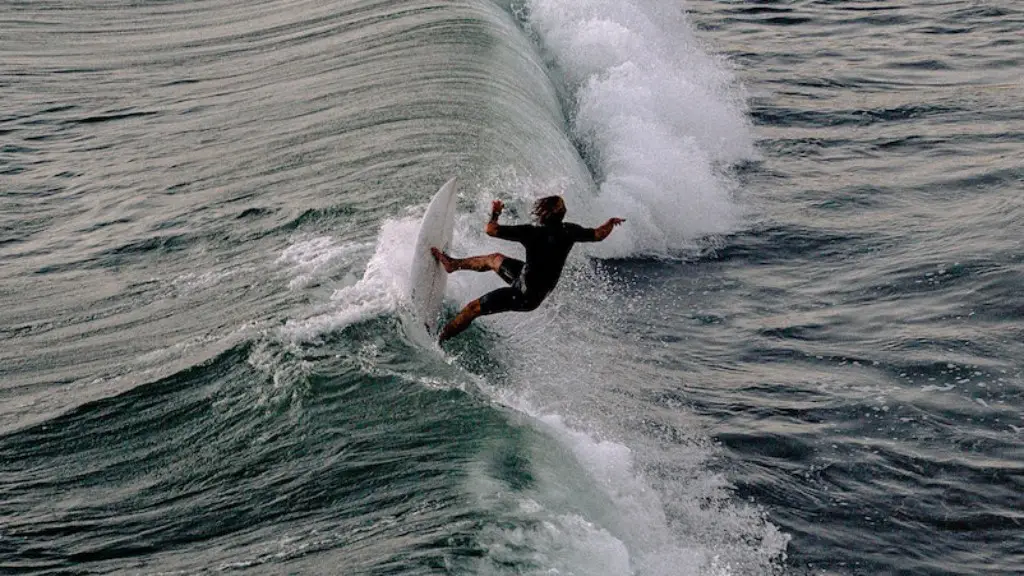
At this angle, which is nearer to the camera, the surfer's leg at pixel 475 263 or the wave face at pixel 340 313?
the wave face at pixel 340 313

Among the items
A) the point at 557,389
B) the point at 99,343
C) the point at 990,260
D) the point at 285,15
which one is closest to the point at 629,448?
the point at 557,389

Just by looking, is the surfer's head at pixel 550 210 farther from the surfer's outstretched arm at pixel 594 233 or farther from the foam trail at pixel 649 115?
the foam trail at pixel 649 115

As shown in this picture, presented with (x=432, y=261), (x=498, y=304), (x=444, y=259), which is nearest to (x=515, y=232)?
(x=498, y=304)

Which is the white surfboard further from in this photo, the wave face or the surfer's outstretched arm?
the surfer's outstretched arm

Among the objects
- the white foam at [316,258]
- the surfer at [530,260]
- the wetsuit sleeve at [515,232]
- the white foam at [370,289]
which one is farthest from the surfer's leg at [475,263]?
the white foam at [316,258]

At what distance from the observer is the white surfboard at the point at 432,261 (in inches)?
356

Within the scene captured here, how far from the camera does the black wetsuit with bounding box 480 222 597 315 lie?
331 inches

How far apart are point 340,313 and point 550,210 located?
6.49ft

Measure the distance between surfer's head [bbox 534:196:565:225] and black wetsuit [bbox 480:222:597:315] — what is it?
0.05m

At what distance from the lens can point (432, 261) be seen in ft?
30.3

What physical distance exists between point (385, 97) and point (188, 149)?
263 centimetres

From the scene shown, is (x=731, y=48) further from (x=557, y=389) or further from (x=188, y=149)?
(x=557, y=389)

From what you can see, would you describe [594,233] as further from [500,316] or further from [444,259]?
[500,316]

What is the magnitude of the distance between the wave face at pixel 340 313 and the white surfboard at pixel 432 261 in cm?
23
